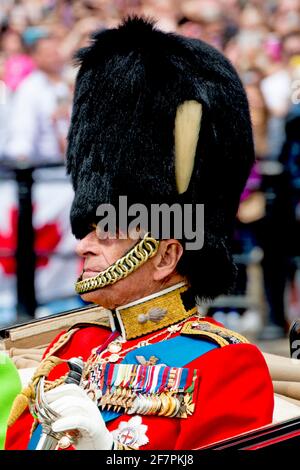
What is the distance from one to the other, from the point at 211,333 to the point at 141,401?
229mm

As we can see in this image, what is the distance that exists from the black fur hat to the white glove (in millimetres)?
448

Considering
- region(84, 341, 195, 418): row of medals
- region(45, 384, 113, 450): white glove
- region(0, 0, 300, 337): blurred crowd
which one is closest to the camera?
region(45, 384, 113, 450): white glove

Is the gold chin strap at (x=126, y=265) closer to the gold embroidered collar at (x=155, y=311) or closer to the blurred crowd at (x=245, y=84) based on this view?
the gold embroidered collar at (x=155, y=311)

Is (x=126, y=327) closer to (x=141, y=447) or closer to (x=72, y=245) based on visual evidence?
(x=141, y=447)

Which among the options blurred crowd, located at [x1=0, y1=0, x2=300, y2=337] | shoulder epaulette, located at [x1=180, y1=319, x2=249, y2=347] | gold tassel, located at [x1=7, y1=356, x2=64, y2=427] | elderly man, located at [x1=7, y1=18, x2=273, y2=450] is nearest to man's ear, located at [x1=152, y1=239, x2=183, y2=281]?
elderly man, located at [x1=7, y1=18, x2=273, y2=450]

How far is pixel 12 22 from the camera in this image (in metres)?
7.42

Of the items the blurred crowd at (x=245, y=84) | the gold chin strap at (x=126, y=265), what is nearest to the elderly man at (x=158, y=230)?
the gold chin strap at (x=126, y=265)

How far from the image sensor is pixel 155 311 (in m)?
2.85

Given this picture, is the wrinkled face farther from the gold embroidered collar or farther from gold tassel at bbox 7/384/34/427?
gold tassel at bbox 7/384/34/427

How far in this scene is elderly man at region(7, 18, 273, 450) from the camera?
107 inches

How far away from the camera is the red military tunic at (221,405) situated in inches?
103

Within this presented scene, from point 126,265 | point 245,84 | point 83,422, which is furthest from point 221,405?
point 245,84

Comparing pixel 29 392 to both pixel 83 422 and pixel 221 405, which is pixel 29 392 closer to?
pixel 83 422

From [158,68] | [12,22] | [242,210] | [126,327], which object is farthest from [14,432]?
[12,22]
